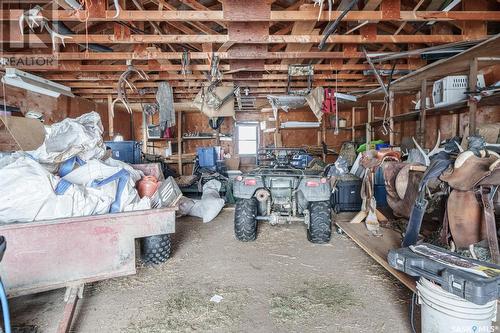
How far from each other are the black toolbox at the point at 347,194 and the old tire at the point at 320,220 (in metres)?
1.37

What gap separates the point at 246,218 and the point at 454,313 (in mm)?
2134

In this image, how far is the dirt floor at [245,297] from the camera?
1736mm

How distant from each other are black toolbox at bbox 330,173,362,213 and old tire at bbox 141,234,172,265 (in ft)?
9.26

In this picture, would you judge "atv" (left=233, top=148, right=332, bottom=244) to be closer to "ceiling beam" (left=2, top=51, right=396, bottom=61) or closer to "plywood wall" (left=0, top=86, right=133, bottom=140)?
"ceiling beam" (left=2, top=51, right=396, bottom=61)

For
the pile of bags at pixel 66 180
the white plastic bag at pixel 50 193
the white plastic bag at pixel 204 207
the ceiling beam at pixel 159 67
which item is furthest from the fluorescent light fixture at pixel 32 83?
the white plastic bag at pixel 204 207

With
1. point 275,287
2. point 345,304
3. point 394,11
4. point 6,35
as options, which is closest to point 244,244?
point 275,287

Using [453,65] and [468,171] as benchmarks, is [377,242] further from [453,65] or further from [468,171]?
[453,65]

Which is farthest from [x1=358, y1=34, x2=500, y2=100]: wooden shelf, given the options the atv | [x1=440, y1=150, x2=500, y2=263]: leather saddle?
the atv

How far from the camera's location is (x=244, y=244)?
319 cm

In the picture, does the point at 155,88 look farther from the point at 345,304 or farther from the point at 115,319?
the point at 345,304

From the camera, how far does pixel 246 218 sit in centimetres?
314

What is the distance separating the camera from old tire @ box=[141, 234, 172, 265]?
252 cm

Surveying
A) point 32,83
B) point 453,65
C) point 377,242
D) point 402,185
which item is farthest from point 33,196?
point 453,65

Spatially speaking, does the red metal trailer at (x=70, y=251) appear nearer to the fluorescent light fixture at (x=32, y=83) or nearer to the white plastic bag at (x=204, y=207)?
the white plastic bag at (x=204, y=207)
